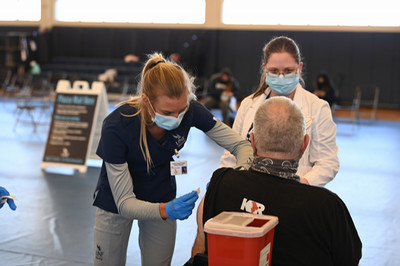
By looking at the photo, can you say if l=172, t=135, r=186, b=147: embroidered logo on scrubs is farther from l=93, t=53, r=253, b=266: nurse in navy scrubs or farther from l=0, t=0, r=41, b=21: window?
l=0, t=0, r=41, b=21: window

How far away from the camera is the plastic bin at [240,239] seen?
4.81ft

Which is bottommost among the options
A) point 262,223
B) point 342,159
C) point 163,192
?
point 342,159

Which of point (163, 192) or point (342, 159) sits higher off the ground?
point (163, 192)

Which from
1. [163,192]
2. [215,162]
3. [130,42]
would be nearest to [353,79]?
[130,42]

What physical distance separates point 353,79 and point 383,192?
12245 mm

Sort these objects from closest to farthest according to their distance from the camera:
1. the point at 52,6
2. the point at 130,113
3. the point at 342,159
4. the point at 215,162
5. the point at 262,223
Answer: the point at 262,223
the point at 130,113
the point at 215,162
the point at 342,159
the point at 52,6

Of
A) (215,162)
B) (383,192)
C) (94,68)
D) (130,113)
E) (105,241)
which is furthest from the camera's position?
(94,68)

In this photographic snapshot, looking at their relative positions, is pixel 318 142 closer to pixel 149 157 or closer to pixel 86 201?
pixel 149 157

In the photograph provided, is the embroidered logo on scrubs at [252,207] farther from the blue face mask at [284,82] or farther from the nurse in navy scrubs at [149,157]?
the blue face mask at [284,82]

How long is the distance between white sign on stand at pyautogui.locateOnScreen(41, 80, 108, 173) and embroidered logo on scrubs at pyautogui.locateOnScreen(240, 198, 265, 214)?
5234mm

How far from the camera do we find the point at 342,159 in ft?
26.8

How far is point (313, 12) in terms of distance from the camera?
17.4 meters

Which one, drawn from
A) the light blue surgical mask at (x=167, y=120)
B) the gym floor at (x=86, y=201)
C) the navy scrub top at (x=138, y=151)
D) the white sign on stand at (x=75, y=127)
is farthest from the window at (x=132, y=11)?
the light blue surgical mask at (x=167, y=120)

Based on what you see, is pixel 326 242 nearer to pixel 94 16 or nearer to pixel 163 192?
pixel 163 192
